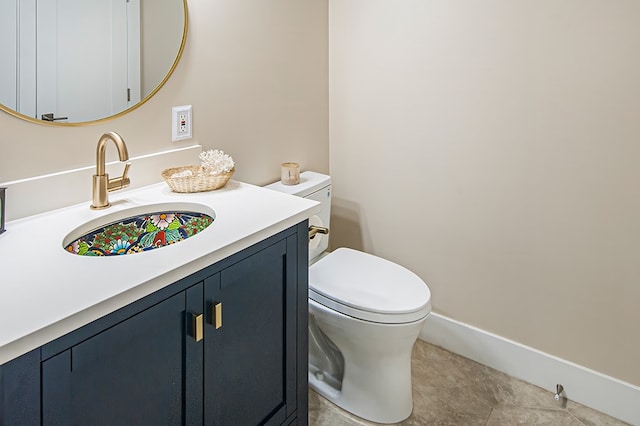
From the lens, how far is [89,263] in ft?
3.55

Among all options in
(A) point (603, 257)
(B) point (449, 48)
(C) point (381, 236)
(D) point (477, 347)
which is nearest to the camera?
(A) point (603, 257)

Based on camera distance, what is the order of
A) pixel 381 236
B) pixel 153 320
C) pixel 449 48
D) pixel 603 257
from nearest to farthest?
pixel 153 320 → pixel 603 257 → pixel 449 48 → pixel 381 236

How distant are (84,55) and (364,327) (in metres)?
1.18

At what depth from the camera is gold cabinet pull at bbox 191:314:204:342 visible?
1.14m

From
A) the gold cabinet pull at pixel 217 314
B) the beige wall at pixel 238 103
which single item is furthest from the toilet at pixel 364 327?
the gold cabinet pull at pixel 217 314

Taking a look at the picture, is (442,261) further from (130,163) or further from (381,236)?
(130,163)

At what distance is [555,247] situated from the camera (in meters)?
1.95

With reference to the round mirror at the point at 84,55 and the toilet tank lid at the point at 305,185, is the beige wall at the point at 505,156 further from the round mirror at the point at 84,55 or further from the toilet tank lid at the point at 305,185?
the round mirror at the point at 84,55

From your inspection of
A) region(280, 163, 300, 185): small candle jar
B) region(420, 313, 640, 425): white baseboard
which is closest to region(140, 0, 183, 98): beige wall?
region(280, 163, 300, 185): small candle jar

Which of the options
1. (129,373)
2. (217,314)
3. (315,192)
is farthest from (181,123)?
(129,373)

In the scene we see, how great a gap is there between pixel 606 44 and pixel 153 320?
1.63 meters

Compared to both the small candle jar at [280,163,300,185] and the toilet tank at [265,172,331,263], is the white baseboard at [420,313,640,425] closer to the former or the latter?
the toilet tank at [265,172,331,263]

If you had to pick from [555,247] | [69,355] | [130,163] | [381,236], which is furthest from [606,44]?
[69,355]

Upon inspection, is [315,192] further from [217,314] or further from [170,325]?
[170,325]
